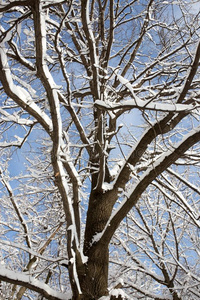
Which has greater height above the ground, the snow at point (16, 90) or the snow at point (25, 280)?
the snow at point (16, 90)

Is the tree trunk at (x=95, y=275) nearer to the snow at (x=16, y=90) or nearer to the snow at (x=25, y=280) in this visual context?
the snow at (x=25, y=280)

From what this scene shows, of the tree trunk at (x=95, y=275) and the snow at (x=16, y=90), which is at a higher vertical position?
the snow at (x=16, y=90)

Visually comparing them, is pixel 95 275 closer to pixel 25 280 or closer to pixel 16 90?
pixel 25 280

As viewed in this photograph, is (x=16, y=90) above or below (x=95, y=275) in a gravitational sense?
above

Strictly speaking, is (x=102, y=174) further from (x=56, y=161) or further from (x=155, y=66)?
(x=155, y=66)

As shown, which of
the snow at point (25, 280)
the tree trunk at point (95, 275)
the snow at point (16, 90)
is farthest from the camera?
the tree trunk at point (95, 275)

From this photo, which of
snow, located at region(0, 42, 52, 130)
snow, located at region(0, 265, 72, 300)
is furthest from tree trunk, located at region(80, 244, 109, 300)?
snow, located at region(0, 42, 52, 130)

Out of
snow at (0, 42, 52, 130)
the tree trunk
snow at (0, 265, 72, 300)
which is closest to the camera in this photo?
snow at (0, 42, 52, 130)

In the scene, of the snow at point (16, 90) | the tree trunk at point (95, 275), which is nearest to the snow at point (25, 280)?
the tree trunk at point (95, 275)

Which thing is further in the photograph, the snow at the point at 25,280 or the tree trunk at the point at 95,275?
the tree trunk at the point at 95,275

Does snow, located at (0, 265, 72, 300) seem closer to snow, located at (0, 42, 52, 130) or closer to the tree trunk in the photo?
the tree trunk

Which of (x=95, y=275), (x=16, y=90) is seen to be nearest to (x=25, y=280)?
(x=95, y=275)

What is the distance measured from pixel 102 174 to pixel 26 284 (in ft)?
5.01

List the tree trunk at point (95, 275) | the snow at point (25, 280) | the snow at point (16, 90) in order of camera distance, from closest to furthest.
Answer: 1. the snow at point (16, 90)
2. the snow at point (25, 280)
3. the tree trunk at point (95, 275)
